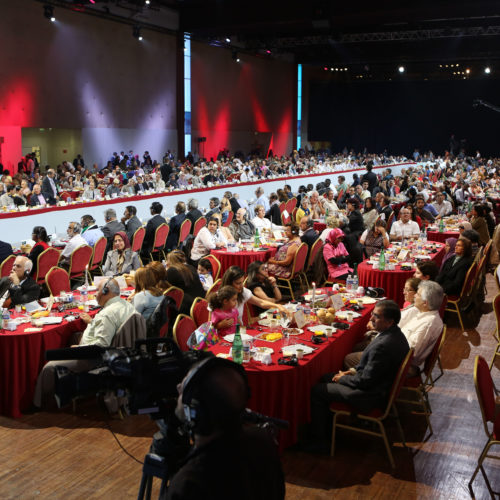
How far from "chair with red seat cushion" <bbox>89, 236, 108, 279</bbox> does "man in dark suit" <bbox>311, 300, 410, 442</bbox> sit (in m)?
4.74

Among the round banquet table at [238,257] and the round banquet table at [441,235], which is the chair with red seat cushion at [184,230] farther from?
the round banquet table at [441,235]

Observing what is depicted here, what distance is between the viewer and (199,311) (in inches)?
193

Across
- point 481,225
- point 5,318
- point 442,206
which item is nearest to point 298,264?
point 481,225

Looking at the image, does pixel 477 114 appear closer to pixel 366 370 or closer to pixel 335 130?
pixel 335 130

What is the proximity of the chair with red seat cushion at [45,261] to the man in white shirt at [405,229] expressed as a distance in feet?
16.2

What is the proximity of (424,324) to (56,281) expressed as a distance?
147 inches

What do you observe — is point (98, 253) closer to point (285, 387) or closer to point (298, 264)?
point (298, 264)

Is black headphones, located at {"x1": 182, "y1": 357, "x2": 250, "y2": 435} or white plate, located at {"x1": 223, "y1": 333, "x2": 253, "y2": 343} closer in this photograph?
black headphones, located at {"x1": 182, "y1": 357, "x2": 250, "y2": 435}

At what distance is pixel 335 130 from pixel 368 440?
35.0 meters

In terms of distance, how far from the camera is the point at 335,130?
37781mm

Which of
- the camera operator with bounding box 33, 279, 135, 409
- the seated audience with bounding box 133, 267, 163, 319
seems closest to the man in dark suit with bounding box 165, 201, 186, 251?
the seated audience with bounding box 133, 267, 163, 319

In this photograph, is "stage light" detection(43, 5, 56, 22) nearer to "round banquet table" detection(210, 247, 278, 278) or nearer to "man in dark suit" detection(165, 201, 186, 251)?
"man in dark suit" detection(165, 201, 186, 251)

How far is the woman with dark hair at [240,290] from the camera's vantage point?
4988mm

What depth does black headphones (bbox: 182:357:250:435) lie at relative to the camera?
4.73 feet
